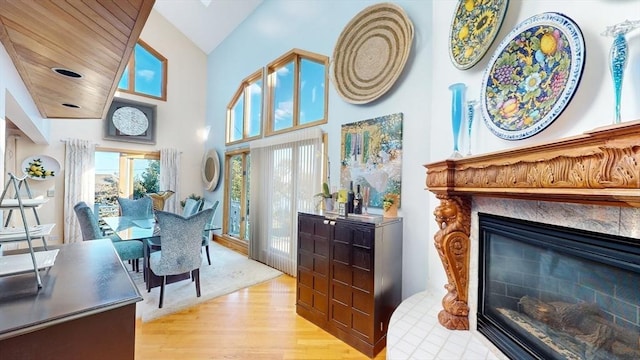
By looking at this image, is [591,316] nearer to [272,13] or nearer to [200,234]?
[200,234]

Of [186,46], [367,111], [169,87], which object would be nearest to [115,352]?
[367,111]

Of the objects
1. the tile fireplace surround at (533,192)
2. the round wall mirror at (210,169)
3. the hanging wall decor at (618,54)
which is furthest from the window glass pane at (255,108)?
the hanging wall decor at (618,54)


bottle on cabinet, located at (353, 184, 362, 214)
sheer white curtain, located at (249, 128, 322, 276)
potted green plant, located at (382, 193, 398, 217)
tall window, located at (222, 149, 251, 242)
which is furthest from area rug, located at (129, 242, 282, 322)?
potted green plant, located at (382, 193, 398, 217)

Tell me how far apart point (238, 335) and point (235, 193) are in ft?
11.3

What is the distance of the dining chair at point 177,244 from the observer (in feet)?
8.73

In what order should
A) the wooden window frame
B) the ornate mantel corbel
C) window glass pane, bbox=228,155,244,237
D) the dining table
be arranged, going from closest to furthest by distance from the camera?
the ornate mantel corbel < the dining table < the wooden window frame < window glass pane, bbox=228,155,244,237

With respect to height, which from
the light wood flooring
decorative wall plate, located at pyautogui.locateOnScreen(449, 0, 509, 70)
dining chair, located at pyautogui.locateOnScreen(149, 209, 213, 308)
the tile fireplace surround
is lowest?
the light wood flooring

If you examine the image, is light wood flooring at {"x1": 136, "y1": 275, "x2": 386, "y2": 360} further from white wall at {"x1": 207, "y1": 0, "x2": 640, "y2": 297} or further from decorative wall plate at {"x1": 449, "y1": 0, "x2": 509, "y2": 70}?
decorative wall plate at {"x1": 449, "y1": 0, "x2": 509, "y2": 70}

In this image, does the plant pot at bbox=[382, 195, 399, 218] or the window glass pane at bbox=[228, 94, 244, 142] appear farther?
the window glass pane at bbox=[228, 94, 244, 142]

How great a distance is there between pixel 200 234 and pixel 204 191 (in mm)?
3738

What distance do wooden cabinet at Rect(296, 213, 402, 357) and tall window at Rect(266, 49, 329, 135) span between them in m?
1.65

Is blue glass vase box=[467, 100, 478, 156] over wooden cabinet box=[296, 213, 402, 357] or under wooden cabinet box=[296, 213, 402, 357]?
over

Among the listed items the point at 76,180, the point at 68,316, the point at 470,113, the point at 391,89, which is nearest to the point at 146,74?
the point at 76,180

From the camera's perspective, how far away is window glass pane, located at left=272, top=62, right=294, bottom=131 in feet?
13.6
